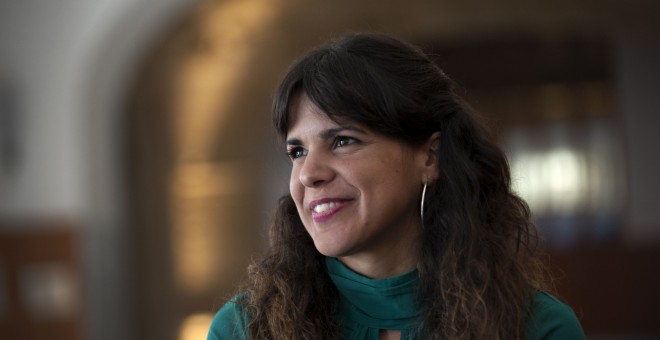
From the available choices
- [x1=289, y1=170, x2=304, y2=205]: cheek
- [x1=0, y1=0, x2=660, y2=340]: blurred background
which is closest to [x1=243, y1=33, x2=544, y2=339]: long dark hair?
[x1=289, y1=170, x2=304, y2=205]: cheek

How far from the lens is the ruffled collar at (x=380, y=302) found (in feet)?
7.07

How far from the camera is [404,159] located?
219 cm

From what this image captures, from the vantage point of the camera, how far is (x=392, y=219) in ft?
7.11

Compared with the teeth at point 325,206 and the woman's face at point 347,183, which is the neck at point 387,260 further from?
the teeth at point 325,206

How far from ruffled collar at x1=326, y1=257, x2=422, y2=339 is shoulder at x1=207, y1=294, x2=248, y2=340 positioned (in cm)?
23

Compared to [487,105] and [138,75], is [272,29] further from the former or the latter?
[487,105]

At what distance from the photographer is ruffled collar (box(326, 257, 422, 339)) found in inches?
84.9

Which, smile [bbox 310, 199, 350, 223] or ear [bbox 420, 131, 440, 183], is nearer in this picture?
smile [bbox 310, 199, 350, 223]

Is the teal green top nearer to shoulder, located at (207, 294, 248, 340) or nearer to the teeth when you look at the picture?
shoulder, located at (207, 294, 248, 340)

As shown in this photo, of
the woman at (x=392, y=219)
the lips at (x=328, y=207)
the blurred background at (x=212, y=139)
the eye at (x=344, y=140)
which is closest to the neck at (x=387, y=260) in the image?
the woman at (x=392, y=219)

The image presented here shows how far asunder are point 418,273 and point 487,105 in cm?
1022

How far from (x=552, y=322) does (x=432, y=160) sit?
423 mm

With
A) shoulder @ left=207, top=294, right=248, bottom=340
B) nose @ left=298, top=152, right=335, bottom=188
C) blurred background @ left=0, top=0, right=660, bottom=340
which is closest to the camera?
nose @ left=298, top=152, right=335, bottom=188

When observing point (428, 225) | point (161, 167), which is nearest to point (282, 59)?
point (161, 167)
